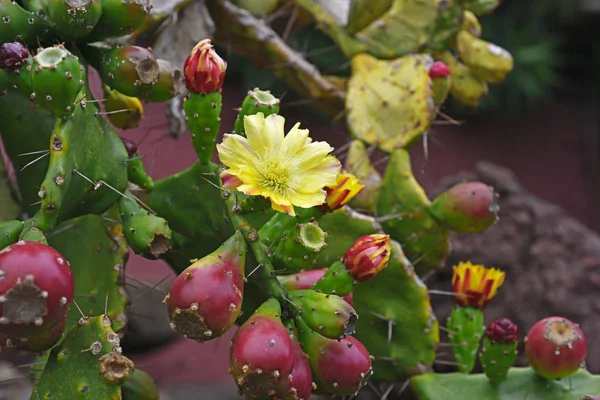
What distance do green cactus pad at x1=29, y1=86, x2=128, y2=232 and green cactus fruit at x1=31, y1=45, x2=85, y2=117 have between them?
0.15 ft

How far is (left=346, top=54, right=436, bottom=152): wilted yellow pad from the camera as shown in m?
1.79

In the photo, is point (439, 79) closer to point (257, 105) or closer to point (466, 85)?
point (466, 85)

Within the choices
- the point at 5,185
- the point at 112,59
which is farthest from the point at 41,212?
the point at 5,185

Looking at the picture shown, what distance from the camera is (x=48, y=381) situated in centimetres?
116

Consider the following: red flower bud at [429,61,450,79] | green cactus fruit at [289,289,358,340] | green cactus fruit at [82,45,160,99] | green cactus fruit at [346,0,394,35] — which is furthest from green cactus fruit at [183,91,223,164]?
green cactus fruit at [346,0,394,35]

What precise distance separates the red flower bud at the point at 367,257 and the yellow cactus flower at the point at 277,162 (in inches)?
4.0

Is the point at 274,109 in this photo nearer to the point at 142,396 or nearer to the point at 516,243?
the point at 142,396

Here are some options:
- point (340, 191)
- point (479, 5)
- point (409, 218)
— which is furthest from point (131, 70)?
point (479, 5)

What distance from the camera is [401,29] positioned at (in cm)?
208

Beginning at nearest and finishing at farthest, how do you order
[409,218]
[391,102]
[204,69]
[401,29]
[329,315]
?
[329,315]
[204,69]
[409,218]
[391,102]
[401,29]

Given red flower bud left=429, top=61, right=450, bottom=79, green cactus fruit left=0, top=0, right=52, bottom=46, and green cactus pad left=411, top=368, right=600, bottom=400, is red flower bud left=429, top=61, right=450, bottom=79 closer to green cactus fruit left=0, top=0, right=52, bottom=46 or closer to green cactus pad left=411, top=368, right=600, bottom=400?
green cactus pad left=411, top=368, right=600, bottom=400

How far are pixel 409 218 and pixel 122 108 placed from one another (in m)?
0.72

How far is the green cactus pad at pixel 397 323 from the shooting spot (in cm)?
152

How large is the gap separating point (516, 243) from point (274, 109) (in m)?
1.34
